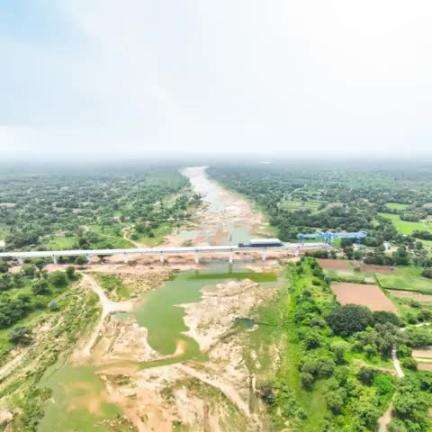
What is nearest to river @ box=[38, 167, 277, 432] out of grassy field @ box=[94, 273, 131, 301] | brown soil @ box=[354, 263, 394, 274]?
grassy field @ box=[94, 273, 131, 301]

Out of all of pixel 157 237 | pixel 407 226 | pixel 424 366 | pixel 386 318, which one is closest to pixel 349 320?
pixel 386 318

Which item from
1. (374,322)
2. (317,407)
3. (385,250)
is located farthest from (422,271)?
(317,407)

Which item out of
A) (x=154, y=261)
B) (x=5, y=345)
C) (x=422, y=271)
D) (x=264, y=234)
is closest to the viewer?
(x=5, y=345)

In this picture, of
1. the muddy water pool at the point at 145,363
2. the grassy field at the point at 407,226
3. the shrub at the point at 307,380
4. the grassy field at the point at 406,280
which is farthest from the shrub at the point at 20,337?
the grassy field at the point at 407,226

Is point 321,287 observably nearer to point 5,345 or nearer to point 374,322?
point 374,322

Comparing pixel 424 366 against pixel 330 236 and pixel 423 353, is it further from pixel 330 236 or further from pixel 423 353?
pixel 330 236

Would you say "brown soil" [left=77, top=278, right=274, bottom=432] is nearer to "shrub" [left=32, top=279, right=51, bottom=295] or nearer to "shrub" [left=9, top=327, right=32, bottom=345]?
"shrub" [left=9, top=327, right=32, bottom=345]
